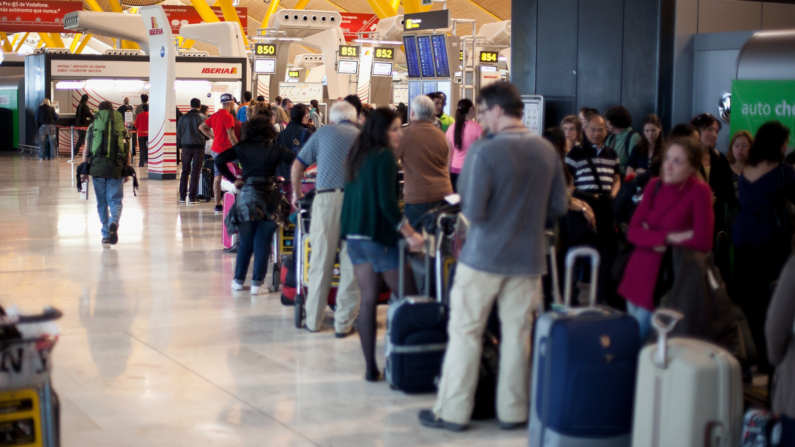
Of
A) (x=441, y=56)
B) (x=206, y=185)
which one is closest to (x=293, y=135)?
(x=206, y=185)

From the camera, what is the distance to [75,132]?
21750 mm

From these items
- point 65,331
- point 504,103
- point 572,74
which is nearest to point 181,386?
point 65,331

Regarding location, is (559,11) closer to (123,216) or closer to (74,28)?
(123,216)

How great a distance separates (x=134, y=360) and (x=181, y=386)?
1.93 ft

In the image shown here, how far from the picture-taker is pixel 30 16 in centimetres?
2561

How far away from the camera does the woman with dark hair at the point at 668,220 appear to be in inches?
132

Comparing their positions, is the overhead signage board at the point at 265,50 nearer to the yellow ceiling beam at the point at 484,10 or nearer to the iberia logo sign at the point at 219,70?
the iberia logo sign at the point at 219,70

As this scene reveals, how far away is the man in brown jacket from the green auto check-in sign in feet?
6.57

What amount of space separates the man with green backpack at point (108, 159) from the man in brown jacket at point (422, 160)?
4.23 m

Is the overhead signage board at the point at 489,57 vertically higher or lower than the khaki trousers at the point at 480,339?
higher

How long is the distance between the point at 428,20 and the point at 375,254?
979 cm

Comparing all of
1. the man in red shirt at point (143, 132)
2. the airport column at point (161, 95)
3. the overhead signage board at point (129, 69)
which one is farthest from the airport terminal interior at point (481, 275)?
the overhead signage board at point (129, 69)

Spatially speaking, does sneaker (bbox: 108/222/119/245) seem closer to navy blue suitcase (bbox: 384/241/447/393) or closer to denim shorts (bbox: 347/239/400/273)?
denim shorts (bbox: 347/239/400/273)

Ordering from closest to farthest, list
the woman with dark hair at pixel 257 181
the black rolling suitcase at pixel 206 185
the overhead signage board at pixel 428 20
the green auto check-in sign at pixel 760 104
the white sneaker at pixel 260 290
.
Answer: the green auto check-in sign at pixel 760 104 < the woman with dark hair at pixel 257 181 < the white sneaker at pixel 260 290 < the black rolling suitcase at pixel 206 185 < the overhead signage board at pixel 428 20
